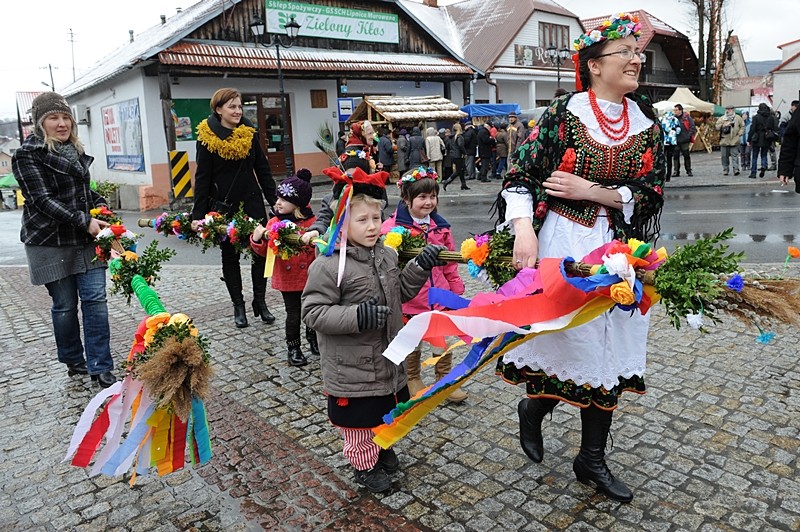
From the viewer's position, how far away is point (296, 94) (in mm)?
21688

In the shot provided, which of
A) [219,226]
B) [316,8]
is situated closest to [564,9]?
[316,8]

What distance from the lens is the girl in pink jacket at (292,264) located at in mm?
5043

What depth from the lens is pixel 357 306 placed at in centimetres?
297

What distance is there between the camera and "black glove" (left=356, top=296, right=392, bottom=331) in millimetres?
2936

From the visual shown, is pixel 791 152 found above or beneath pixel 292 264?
above

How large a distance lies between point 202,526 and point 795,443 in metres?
3.09

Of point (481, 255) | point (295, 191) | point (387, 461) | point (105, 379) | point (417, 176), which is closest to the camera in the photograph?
point (481, 255)

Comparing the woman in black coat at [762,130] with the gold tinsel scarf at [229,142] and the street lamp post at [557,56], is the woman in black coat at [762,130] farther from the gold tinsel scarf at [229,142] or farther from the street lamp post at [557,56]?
the gold tinsel scarf at [229,142]

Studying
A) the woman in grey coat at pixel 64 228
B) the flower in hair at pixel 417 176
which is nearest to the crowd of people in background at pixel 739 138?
the flower in hair at pixel 417 176

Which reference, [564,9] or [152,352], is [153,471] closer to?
[152,352]

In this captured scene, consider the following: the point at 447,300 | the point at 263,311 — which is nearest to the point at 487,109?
the point at 263,311

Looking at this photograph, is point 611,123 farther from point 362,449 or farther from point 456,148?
point 456,148

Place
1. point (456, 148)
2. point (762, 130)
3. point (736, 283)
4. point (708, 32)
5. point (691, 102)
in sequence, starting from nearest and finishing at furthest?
point (736, 283) → point (762, 130) → point (456, 148) → point (691, 102) → point (708, 32)

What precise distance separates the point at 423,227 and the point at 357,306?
1423 millimetres
